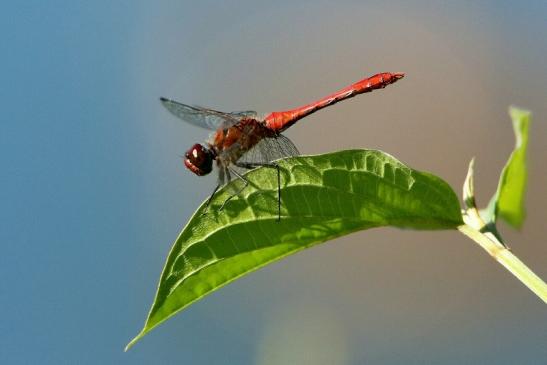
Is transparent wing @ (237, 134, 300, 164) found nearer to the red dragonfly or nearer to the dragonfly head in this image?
the red dragonfly

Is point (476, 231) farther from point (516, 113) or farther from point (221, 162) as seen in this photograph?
point (221, 162)

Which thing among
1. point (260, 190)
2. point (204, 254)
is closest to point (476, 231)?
point (260, 190)

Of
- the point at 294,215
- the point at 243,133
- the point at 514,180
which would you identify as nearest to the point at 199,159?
the point at 243,133

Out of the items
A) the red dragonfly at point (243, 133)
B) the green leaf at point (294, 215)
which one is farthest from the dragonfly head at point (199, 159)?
the green leaf at point (294, 215)

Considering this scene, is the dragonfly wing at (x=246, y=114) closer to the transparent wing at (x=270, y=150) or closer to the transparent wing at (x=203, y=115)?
the transparent wing at (x=203, y=115)

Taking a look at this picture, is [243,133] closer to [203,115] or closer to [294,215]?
[203,115]

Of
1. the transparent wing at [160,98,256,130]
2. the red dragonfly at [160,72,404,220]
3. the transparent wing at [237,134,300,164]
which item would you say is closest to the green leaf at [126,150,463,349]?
the red dragonfly at [160,72,404,220]

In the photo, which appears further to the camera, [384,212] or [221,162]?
[221,162]
